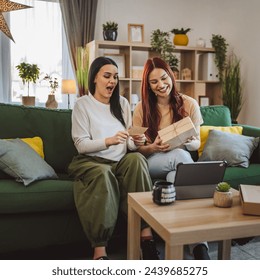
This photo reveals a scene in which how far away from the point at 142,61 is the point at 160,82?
2392 mm

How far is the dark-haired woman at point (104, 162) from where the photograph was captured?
1.55 metres

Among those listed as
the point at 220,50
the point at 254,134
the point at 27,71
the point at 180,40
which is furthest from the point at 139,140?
the point at 220,50

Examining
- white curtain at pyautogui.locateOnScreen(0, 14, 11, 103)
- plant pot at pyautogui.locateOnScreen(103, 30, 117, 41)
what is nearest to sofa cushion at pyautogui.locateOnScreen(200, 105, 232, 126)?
plant pot at pyautogui.locateOnScreen(103, 30, 117, 41)

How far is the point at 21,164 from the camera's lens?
5.73 feet

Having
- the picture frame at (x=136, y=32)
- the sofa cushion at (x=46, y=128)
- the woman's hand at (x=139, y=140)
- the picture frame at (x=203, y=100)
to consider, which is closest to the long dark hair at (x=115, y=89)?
the woman's hand at (x=139, y=140)

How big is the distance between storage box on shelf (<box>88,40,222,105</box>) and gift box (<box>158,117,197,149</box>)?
2.24 m

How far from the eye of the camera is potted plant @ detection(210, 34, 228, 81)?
4.17 meters

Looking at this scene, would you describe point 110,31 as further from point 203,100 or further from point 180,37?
point 203,100

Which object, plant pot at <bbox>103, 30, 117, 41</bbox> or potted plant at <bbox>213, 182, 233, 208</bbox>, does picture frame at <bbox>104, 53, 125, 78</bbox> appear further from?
potted plant at <bbox>213, 182, 233, 208</bbox>

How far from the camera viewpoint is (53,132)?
2172 mm

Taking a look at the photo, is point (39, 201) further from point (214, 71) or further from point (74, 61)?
point (214, 71)
